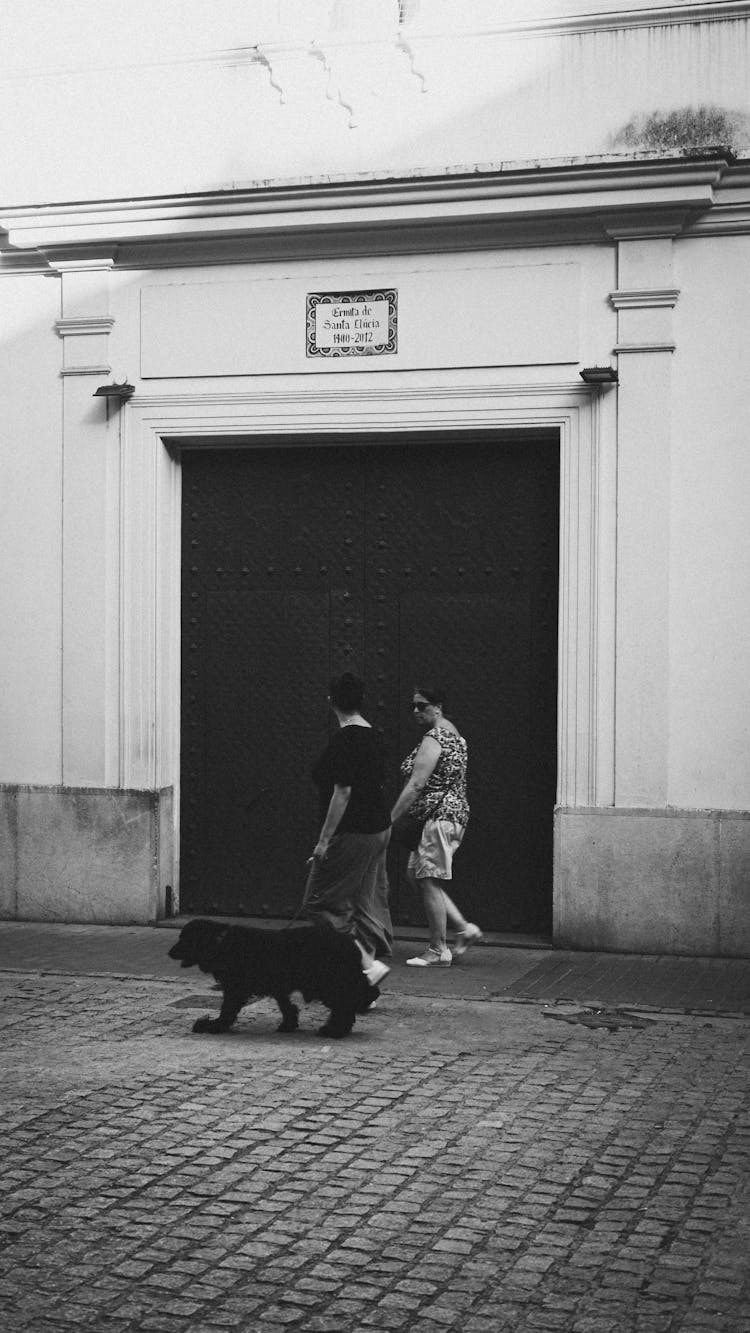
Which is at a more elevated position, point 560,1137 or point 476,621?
point 476,621

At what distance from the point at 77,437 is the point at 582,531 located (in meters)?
3.73

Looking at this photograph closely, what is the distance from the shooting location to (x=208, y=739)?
1188 cm

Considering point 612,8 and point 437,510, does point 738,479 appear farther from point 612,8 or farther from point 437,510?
point 612,8

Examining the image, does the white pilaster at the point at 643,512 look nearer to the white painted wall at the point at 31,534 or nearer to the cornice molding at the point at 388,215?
the cornice molding at the point at 388,215

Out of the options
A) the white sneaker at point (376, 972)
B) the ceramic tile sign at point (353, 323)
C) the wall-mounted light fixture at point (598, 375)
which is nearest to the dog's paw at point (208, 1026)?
the white sneaker at point (376, 972)

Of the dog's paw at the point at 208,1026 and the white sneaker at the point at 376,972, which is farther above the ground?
the white sneaker at the point at 376,972

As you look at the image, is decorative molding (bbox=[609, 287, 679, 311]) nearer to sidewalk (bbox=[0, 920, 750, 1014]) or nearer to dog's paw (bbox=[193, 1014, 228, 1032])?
sidewalk (bbox=[0, 920, 750, 1014])

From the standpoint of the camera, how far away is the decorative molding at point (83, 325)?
11688 mm

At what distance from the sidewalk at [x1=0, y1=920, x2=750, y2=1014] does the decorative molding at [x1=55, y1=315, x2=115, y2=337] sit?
4.27 metres

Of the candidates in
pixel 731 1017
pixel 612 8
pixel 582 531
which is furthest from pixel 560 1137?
pixel 612 8

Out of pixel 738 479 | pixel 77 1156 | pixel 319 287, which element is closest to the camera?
pixel 77 1156

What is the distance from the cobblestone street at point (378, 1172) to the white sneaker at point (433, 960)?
4.49ft

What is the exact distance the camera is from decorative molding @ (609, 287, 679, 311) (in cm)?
1054

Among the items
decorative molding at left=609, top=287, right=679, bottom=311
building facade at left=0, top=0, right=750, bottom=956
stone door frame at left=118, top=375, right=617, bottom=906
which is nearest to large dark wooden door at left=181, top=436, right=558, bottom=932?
building facade at left=0, top=0, right=750, bottom=956
